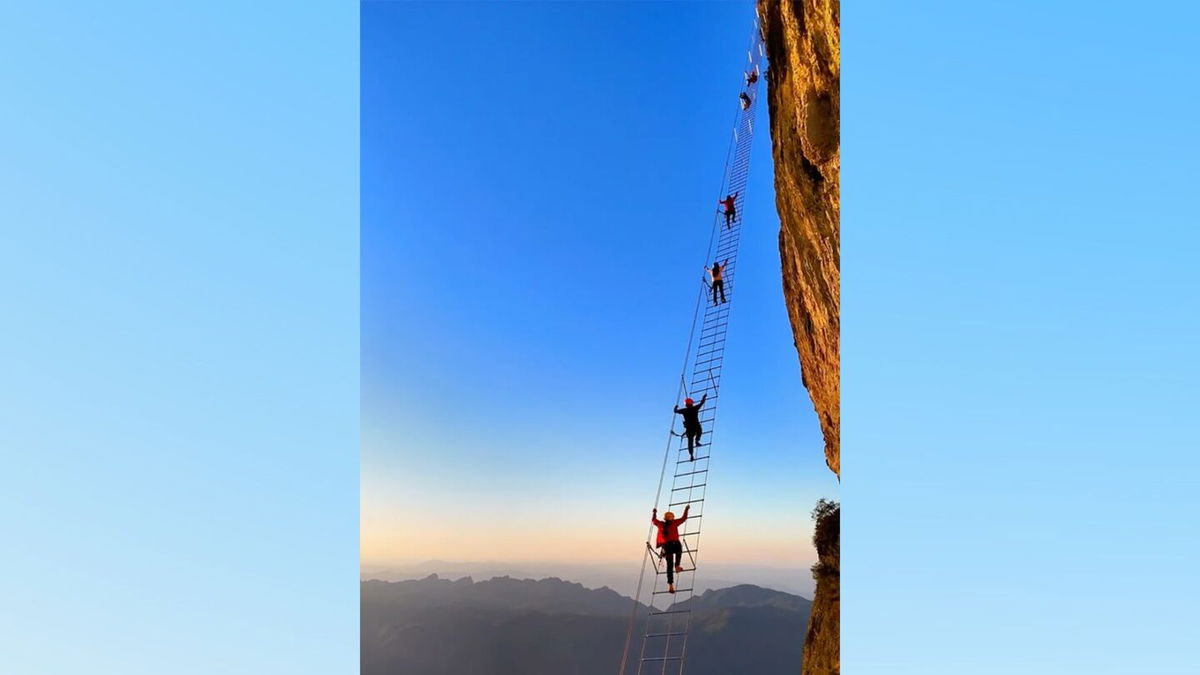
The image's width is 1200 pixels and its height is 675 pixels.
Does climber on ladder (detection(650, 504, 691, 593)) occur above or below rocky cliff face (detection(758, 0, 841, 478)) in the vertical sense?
below

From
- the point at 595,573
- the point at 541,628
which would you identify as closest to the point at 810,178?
the point at 595,573

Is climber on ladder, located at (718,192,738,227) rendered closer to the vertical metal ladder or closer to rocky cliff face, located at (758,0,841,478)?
the vertical metal ladder

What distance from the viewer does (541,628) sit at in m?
5.99

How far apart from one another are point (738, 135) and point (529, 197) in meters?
1.65

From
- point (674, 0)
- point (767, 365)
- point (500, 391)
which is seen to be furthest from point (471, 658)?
point (674, 0)

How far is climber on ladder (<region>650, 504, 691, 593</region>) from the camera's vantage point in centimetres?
577

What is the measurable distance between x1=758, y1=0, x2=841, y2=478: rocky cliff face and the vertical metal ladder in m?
0.26

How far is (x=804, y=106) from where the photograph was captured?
542 centimetres

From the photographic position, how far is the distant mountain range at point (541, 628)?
578 cm

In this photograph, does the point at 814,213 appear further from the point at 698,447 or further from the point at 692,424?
the point at 698,447

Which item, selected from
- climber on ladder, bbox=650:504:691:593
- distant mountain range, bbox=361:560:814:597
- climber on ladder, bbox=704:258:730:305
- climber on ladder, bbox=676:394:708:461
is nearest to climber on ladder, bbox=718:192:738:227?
climber on ladder, bbox=704:258:730:305

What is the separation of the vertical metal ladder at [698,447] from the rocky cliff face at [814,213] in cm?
28

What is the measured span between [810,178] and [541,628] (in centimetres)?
384

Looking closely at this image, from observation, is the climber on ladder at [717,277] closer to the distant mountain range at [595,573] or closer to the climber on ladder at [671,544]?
the climber on ladder at [671,544]
